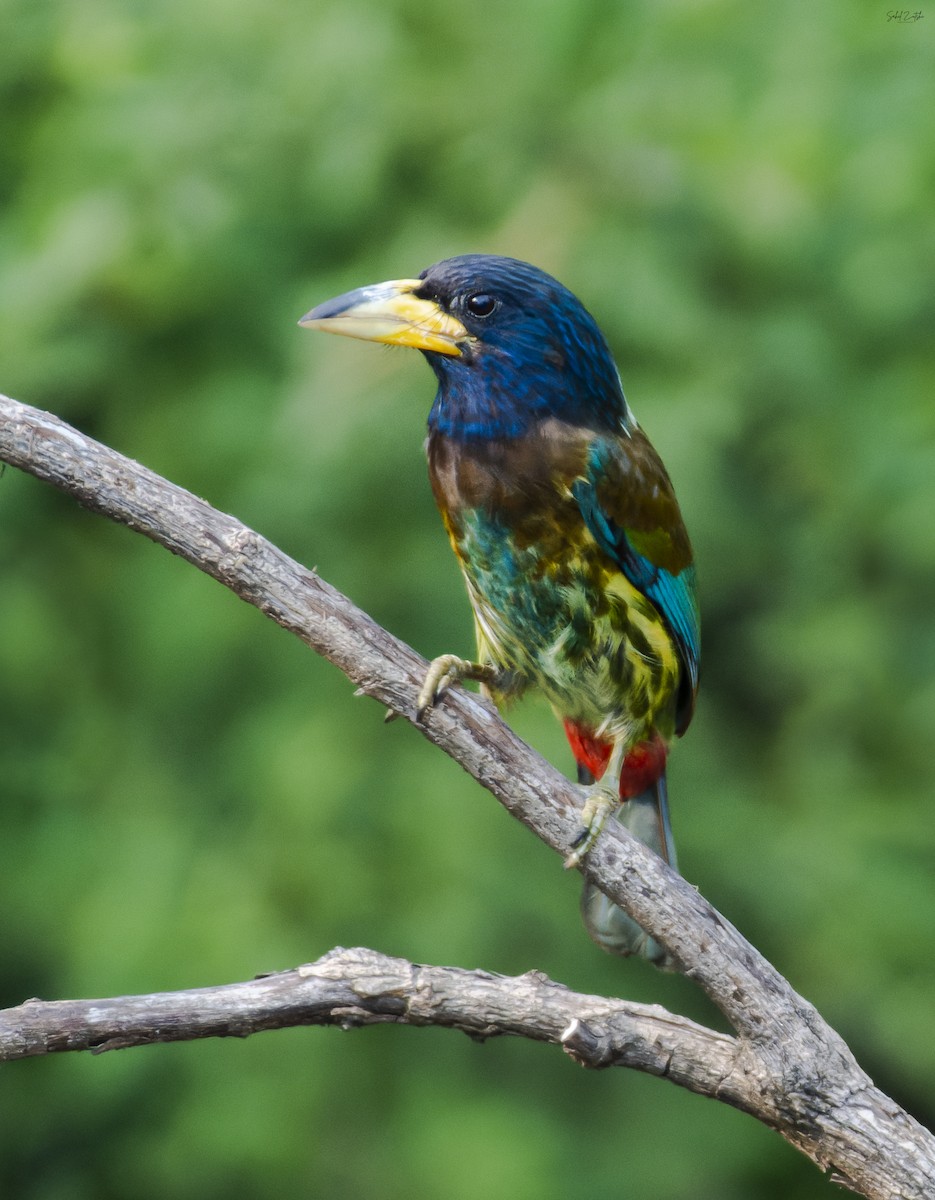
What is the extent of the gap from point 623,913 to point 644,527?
733 millimetres

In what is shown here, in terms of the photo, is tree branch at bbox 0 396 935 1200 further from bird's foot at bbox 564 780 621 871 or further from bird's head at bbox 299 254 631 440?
bird's head at bbox 299 254 631 440

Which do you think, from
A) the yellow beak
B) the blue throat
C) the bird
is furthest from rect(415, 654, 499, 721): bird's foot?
the yellow beak

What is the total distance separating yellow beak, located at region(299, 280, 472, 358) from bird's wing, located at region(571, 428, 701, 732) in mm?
333

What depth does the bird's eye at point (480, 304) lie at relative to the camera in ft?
9.27

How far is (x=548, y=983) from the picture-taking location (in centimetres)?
234

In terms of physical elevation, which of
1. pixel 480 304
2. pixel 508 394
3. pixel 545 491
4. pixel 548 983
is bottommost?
pixel 548 983

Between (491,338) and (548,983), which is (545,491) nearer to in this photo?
(491,338)

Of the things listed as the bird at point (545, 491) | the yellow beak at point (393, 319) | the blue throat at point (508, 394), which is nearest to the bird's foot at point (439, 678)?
the bird at point (545, 491)

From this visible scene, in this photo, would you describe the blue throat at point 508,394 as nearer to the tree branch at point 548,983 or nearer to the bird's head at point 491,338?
the bird's head at point 491,338

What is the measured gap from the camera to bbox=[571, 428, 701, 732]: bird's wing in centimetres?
279

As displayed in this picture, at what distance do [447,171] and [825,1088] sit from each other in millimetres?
2511

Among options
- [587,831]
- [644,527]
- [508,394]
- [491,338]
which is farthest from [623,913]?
[491,338]

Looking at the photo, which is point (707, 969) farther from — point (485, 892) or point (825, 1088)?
point (485, 892)

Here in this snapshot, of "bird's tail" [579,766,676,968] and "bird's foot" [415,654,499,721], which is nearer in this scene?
"bird's foot" [415,654,499,721]
